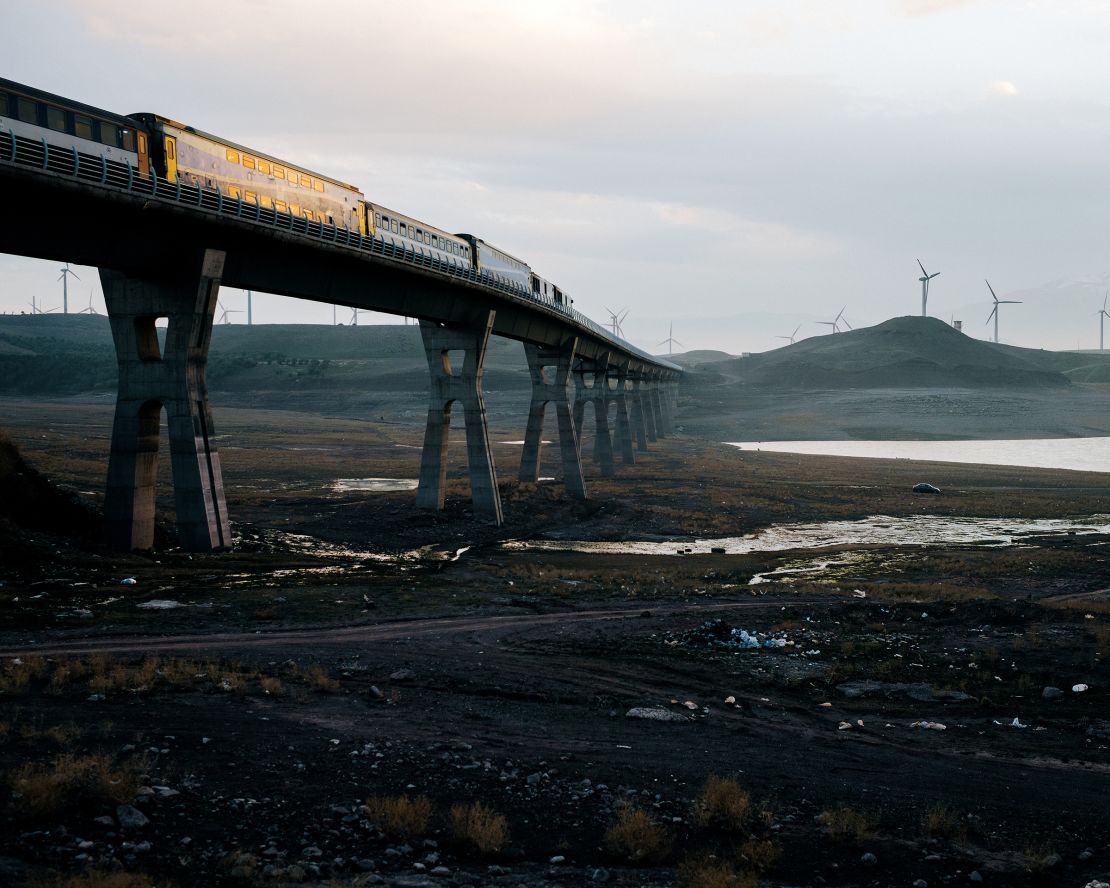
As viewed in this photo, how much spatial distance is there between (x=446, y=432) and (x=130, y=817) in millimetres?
42030

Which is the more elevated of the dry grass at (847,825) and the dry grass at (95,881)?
the dry grass at (95,881)

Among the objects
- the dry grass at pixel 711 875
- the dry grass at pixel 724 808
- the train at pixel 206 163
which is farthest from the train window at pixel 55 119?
the dry grass at pixel 711 875

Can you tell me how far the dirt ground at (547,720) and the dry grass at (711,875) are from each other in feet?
0.19

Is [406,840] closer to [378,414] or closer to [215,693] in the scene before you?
[215,693]

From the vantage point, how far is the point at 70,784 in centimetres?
1230

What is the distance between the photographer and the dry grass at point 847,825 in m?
13.0

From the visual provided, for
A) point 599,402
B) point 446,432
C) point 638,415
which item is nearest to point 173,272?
point 446,432

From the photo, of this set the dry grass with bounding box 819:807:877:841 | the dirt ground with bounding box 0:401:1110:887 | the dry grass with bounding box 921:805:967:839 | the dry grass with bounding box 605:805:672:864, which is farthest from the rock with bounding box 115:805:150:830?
the dry grass with bounding box 921:805:967:839

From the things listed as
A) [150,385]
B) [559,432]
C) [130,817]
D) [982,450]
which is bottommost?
[130,817]

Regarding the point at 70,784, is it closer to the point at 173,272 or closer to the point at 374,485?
the point at 173,272

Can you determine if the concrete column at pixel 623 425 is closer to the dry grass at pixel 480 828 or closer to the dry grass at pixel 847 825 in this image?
the dry grass at pixel 847 825

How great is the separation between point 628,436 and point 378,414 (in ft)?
235

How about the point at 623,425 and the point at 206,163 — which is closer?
the point at 206,163

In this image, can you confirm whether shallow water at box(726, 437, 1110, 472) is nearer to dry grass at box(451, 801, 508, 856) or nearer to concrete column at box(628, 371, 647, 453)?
A: concrete column at box(628, 371, 647, 453)
